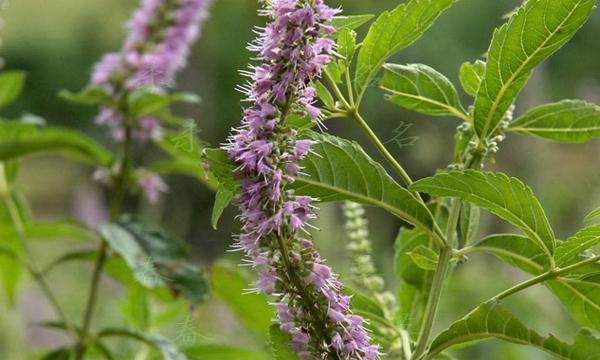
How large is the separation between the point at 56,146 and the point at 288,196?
721 mm

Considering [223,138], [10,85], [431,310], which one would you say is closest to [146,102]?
[10,85]

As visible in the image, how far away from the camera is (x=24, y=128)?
1.10 meters

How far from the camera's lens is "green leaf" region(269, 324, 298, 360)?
0.48 m

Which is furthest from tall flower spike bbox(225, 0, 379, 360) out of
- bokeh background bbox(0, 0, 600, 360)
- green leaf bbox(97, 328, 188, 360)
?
bokeh background bbox(0, 0, 600, 360)

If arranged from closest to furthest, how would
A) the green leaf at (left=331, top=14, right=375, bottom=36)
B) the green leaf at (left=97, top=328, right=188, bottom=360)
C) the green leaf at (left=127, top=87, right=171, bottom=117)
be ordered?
the green leaf at (left=331, top=14, right=375, bottom=36) < the green leaf at (left=97, top=328, right=188, bottom=360) < the green leaf at (left=127, top=87, right=171, bottom=117)

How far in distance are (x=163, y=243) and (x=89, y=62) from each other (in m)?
7.26

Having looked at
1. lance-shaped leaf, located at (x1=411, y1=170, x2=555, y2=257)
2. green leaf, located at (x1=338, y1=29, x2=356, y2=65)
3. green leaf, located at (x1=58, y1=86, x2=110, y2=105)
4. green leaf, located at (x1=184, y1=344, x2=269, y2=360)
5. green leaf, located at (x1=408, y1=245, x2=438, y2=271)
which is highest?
green leaf, located at (x1=338, y1=29, x2=356, y2=65)

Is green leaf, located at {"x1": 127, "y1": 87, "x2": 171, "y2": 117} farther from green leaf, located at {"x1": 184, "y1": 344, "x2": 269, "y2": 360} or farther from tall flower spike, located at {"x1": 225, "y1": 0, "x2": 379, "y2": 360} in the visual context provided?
tall flower spike, located at {"x1": 225, "y1": 0, "x2": 379, "y2": 360}

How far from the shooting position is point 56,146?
1.12 metres

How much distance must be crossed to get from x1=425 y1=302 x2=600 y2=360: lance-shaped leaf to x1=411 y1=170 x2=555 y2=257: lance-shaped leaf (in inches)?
2.0

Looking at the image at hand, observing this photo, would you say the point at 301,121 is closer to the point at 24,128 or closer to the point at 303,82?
the point at 303,82

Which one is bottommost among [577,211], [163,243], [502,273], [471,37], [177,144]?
[502,273]

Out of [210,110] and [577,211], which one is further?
[210,110]

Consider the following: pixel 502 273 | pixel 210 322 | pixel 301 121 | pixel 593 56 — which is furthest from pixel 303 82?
pixel 593 56
